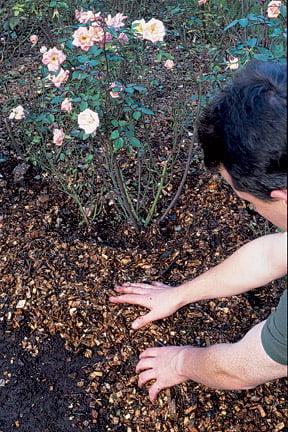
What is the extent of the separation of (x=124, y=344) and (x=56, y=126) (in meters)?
0.92

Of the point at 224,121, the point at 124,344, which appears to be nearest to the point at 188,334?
the point at 124,344

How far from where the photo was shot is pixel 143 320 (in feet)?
6.25

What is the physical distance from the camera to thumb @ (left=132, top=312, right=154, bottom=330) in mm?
1900

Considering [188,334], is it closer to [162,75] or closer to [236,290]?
[236,290]

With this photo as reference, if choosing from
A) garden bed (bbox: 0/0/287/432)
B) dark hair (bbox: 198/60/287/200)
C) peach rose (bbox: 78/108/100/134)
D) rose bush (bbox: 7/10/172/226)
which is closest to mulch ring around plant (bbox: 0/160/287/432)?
garden bed (bbox: 0/0/287/432)

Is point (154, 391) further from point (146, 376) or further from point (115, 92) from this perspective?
point (115, 92)

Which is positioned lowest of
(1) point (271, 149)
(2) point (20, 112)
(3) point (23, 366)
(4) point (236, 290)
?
(3) point (23, 366)

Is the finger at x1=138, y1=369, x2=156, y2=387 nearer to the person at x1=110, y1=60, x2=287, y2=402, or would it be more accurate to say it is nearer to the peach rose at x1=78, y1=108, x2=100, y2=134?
the person at x1=110, y1=60, x2=287, y2=402

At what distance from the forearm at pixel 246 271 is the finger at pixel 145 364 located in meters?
0.23

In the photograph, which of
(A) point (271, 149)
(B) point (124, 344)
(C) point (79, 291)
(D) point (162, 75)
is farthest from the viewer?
(D) point (162, 75)

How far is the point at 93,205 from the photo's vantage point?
235cm

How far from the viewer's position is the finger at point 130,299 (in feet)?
6.41

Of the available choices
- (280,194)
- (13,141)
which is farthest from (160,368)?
(13,141)

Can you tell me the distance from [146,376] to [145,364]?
0.13 feet
